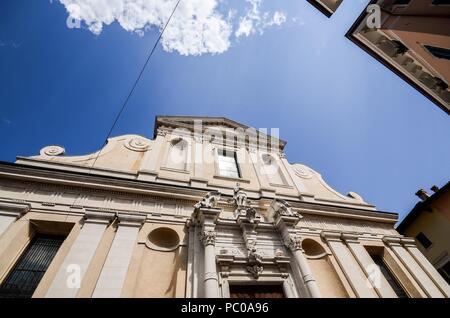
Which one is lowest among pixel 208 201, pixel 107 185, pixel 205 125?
pixel 208 201

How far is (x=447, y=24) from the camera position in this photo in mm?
9453

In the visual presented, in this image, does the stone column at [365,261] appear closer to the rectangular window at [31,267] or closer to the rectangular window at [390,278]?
the rectangular window at [390,278]

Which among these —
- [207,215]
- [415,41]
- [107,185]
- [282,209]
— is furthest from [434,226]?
[107,185]

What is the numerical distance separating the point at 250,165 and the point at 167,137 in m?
4.39

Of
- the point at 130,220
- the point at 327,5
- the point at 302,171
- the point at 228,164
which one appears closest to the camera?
the point at 130,220

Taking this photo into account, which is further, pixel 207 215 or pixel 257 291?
pixel 207 215

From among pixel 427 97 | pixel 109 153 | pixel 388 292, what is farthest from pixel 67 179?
pixel 427 97

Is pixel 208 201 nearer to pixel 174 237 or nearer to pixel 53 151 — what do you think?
pixel 174 237

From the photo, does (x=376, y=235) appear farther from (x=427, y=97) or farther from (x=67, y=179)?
(x=67, y=179)

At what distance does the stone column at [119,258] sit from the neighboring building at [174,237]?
0.03 metres

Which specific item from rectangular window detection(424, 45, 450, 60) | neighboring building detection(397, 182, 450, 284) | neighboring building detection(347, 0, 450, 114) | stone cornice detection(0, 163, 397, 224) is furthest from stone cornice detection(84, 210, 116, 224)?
neighboring building detection(397, 182, 450, 284)

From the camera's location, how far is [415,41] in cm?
1077

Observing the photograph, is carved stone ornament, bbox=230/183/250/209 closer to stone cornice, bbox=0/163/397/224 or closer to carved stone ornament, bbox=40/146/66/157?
stone cornice, bbox=0/163/397/224

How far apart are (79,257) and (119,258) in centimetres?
93
